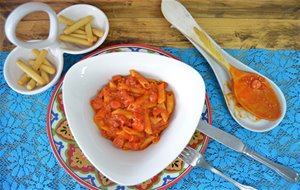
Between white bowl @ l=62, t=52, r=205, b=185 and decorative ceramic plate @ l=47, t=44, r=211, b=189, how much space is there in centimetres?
13

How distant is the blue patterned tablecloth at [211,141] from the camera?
1.19 meters

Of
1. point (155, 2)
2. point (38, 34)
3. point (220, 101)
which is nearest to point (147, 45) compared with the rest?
point (155, 2)

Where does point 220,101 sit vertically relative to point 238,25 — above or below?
below

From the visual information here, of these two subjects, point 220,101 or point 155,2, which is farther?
point 155,2

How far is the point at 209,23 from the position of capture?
137 centimetres

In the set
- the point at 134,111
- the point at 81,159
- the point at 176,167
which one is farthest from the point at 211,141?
the point at 81,159

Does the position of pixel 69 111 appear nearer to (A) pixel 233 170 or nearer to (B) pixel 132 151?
(B) pixel 132 151

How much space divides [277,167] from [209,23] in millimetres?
613

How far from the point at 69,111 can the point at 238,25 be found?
0.77m

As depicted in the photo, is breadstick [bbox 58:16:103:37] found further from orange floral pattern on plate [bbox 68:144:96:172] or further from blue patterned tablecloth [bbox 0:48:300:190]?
orange floral pattern on plate [bbox 68:144:96:172]

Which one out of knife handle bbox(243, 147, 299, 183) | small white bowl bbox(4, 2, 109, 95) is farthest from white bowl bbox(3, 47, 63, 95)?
knife handle bbox(243, 147, 299, 183)

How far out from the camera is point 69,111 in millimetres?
1048

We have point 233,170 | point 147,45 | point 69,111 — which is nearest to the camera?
point 69,111

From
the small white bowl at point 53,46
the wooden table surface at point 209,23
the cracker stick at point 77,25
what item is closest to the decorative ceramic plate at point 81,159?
the small white bowl at point 53,46
